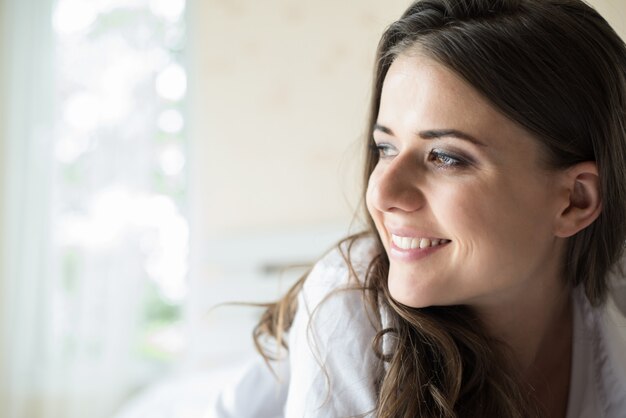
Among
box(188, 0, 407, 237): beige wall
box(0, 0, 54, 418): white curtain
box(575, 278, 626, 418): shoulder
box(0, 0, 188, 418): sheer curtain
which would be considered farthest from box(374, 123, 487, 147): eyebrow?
box(0, 0, 54, 418): white curtain

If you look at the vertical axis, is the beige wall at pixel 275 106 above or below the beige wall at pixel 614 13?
below

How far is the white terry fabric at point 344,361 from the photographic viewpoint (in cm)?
115

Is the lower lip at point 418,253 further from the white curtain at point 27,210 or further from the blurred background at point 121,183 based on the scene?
the white curtain at point 27,210

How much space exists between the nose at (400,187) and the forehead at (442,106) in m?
0.06

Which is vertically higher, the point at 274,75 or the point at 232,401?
the point at 274,75

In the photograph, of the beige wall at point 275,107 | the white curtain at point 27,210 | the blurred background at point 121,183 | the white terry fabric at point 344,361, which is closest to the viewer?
the white terry fabric at point 344,361

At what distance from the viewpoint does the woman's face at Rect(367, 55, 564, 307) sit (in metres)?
1.06

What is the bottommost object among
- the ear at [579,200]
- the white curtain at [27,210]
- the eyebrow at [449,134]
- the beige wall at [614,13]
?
the white curtain at [27,210]

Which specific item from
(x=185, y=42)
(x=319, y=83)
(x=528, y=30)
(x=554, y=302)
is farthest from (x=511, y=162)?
(x=185, y=42)

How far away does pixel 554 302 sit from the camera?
1.35 meters

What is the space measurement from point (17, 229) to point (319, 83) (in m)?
1.49

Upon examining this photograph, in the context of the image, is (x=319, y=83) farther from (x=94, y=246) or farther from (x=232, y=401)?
(x=232, y=401)

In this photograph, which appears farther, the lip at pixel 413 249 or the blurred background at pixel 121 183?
the blurred background at pixel 121 183

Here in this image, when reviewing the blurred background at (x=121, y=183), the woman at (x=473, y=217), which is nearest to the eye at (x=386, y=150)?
the woman at (x=473, y=217)
